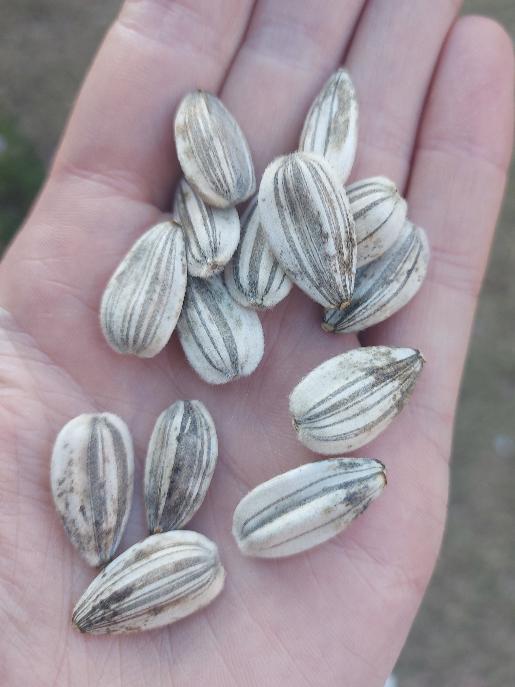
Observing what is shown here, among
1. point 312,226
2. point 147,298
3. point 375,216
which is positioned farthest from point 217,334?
point 375,216

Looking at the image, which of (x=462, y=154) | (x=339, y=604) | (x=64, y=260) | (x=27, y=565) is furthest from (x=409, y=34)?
(x=27, y=565)

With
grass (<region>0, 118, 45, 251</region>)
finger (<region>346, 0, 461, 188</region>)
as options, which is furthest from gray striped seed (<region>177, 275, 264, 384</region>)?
grass (<region>0, 118, 45, 251</region>)

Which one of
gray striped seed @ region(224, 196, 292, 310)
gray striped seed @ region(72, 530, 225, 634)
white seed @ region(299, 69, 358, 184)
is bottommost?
gray striped seed @ region(72, 530, 225, 634)

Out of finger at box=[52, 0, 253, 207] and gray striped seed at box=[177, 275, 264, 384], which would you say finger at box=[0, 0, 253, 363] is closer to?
finger at box=[52, 0, 253, 207]

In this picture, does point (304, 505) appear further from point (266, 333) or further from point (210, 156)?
point (210, 156)

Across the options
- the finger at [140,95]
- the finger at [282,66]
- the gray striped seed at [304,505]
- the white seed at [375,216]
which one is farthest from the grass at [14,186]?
the gray striped seed at [304,505]

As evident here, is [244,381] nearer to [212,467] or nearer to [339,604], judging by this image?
[212,467]

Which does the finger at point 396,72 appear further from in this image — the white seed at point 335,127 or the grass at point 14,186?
the grass at point 14,186
